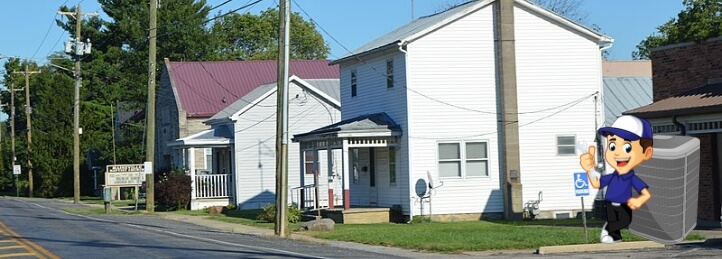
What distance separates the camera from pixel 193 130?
54.3 metres

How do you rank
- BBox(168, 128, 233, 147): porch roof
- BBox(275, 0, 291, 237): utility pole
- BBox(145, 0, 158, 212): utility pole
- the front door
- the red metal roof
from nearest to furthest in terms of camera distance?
BBox(275, 0, 291, 237): utility pole < the front door < BBox(145, 0, 158, 212): utility pole < BBox(168, 128, 233, 147): porch roof < the red metal roof

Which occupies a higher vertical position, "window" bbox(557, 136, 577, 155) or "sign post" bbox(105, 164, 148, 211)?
"window" bbox(557, 136, 577, 155)

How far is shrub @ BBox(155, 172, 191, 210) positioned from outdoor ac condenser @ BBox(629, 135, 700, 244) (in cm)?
4148

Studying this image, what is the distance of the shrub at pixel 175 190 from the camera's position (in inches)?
1779

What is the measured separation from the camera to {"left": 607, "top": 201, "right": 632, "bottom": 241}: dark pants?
4754 mm

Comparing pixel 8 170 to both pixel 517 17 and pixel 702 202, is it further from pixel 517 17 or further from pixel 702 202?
pixel 702 202

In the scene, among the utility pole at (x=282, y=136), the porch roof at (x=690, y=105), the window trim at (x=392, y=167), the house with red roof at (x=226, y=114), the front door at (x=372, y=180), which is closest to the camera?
the porch roof at (x=690, y=105)

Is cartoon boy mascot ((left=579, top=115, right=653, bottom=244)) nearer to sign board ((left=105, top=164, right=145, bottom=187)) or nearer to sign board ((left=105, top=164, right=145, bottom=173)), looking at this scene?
sign board ((left=105, top=164, right=145, bottom=187))

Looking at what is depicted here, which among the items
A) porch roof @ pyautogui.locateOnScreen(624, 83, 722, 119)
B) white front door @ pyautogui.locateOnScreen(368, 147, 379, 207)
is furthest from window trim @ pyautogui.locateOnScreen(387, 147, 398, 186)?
porch roof @ pyautogui.locateOnScreen(624, 83, 722, 119)

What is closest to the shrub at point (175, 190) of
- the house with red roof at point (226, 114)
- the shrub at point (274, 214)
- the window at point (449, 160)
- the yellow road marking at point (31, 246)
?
the house with red roof at point (226, 114)

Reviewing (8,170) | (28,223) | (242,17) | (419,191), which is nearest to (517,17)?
(419,191)

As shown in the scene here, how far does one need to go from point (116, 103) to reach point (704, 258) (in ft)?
238

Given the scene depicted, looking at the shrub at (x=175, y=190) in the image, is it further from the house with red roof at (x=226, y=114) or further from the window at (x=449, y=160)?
the window at (x=449, y=160)

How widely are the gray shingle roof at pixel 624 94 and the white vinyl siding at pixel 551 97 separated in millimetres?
4923
